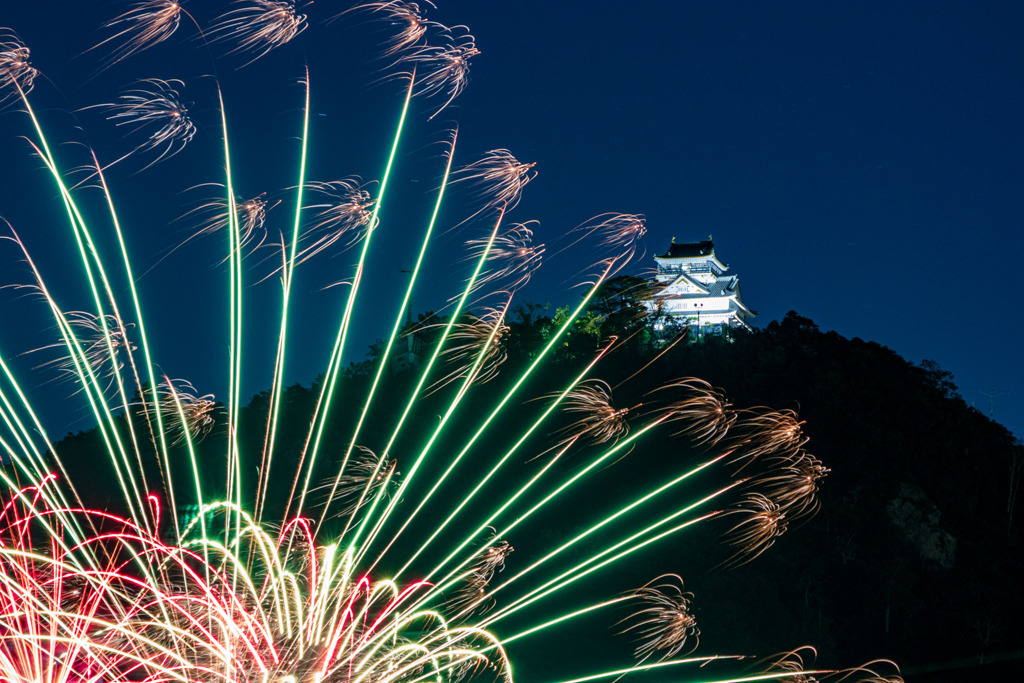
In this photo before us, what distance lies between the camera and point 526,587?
23219 mm

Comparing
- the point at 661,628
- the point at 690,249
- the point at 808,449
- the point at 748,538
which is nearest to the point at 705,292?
the point at 690,249

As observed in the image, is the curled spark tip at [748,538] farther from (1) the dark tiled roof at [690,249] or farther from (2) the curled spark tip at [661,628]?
(1) the dark tiled roof at [690,249]

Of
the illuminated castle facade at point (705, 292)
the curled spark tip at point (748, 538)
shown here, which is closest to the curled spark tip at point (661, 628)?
the curled spark tip at point (748, 538)

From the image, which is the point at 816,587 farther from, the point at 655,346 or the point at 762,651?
the point at 655,346

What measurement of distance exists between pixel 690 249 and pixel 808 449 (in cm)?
3700

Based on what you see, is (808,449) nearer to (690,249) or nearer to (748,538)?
(748,538)

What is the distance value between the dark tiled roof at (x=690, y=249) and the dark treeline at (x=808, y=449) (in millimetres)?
30097

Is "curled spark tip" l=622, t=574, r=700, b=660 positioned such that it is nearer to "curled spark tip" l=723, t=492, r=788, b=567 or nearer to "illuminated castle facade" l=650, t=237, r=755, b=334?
"curled spark tip" l=723, t=492, r=788, b=567

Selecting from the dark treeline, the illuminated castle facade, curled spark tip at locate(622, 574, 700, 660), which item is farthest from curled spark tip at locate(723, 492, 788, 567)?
the illuminated castle facade

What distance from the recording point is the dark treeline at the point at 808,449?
75.3 feet

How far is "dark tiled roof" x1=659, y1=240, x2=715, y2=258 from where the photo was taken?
63.0 metres

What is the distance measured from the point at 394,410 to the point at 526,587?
389 inches

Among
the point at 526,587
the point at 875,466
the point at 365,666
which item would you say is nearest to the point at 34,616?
the point at 365,666

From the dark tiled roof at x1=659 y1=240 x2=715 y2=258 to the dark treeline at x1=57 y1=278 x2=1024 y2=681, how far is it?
1185 inches
